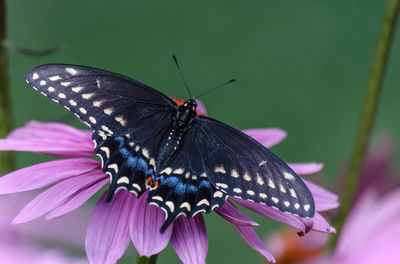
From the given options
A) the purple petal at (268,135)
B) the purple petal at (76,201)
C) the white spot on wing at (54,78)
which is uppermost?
the white spot on wing at (54,78)

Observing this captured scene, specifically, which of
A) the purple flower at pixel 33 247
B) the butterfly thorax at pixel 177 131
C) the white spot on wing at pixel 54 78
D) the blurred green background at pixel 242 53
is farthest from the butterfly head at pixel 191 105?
the blurred green background at pixel 242 53

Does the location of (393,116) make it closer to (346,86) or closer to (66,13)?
(346,86)

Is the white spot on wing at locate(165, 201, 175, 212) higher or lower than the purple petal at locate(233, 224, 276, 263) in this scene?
higher

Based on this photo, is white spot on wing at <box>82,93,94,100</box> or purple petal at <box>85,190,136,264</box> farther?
white spot on wing at <box>82,93,94,100</box>

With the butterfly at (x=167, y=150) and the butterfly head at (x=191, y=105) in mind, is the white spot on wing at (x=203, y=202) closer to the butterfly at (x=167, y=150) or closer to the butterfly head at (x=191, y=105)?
the butterfly at (x=167, y=150)

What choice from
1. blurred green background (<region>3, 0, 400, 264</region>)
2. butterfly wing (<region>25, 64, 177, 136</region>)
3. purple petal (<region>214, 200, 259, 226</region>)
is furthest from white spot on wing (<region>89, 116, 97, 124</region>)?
blurred green background (<region>3, 0, 400, 264</region>)

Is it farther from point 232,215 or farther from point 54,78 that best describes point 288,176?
point 54,78

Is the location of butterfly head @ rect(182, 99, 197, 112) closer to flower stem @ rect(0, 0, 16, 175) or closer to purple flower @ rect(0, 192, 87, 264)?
flower stem @ rect(0, 0, 16, 175)
